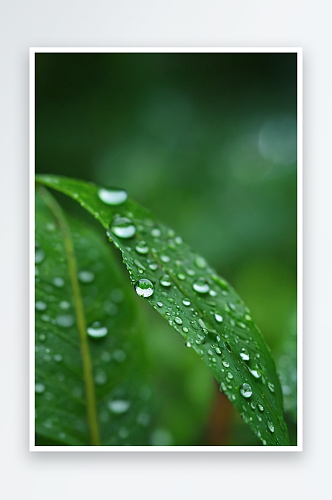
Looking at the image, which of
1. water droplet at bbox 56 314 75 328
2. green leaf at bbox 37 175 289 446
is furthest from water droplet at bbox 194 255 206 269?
water droplet at bbox 56 314 75 328

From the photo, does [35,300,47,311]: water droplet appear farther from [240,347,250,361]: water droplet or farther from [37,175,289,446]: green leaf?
[240,347,250,361]: water droplet

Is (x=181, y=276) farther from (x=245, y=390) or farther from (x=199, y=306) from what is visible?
(x=245, y=390)

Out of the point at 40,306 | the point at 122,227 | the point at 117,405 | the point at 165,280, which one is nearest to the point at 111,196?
the point at 122,227

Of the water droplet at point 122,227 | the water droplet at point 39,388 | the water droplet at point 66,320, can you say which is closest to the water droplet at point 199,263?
the water droplet at point 122,227

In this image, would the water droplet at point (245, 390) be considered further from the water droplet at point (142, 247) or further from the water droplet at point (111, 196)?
the water droplet at point (111, 196)
